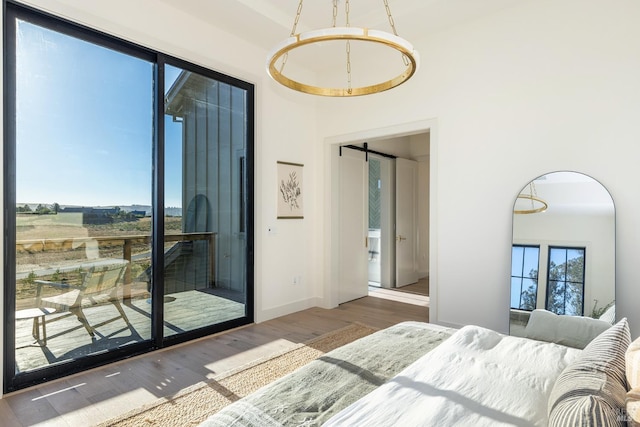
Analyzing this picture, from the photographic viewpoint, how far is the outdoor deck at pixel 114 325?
271 centimetres

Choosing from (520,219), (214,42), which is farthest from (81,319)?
(520,219)

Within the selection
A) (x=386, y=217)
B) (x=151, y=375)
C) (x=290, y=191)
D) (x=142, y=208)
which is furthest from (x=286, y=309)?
(x=386, y=217)

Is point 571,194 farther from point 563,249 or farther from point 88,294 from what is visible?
point 88,294

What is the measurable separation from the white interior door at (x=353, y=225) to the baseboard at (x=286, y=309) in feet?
1.30

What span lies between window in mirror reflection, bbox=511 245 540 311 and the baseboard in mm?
2468

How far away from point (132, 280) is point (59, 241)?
0.67 meters

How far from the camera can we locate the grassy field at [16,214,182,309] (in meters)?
2.66

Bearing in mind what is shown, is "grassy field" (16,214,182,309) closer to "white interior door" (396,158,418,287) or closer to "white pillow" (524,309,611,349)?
"white pillow" (524,309,611,349)

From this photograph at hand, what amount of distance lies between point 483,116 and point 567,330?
80.5 inches

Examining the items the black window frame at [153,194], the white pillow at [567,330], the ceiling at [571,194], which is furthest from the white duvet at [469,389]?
the black window frame at [153,194]

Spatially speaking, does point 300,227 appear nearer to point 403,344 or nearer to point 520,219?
point 520,219

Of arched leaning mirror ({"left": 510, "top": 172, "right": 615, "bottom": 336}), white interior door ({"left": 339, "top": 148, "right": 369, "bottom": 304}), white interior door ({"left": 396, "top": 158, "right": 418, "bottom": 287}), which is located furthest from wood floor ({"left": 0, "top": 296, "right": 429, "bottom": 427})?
white interior door ({"left": 396, "top": 158, "right": 418, "bottom": 287})

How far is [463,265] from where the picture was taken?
3695 mm

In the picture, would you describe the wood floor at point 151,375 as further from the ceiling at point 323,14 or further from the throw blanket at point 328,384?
the ceiling at point 323,14
